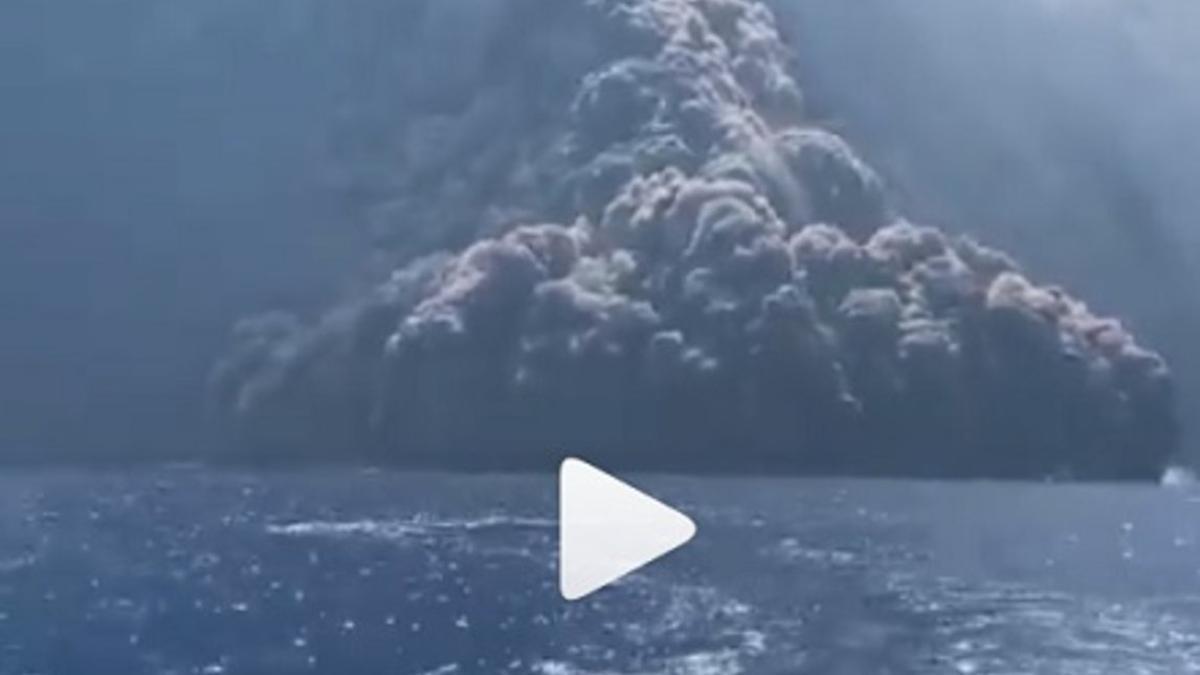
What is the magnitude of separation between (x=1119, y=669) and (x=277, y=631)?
13447 mm

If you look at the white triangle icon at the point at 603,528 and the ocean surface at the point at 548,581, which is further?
the ocean surface at the point at 548,581

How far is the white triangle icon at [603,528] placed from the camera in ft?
32.2

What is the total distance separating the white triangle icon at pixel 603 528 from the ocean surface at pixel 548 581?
17.4 meters

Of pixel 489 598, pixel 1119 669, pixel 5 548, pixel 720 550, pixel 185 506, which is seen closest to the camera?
pixel 1119 669

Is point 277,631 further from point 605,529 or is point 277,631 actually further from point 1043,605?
point 605,529

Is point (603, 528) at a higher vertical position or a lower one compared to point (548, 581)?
higher

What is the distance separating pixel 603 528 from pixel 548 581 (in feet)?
87.9

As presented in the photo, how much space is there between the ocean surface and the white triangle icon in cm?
1741

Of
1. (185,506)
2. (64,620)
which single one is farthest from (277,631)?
(185,506)

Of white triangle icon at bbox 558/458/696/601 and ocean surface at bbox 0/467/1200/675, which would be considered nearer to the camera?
white triangle icon at bbox 558/458/696/601

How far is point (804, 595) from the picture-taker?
121ft

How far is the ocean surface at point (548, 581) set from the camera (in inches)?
1164

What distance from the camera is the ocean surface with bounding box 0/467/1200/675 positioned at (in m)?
29.6

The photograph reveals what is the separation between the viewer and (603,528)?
33.5 ft
